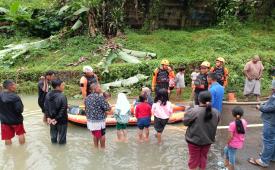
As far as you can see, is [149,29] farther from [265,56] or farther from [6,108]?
[6,108]

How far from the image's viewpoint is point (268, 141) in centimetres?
786

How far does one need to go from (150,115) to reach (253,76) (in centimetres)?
456

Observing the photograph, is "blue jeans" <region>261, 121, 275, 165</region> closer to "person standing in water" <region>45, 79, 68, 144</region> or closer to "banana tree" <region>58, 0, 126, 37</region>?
"person standing in water" <region>45, 79, 68, 144</region>

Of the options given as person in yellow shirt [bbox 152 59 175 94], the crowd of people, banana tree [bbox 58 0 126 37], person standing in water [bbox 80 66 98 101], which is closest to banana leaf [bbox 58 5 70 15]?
banana tree [bbox 58 0 126 37]

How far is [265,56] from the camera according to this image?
15383 mm

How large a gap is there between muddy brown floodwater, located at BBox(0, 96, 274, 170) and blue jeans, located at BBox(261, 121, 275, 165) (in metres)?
0.37

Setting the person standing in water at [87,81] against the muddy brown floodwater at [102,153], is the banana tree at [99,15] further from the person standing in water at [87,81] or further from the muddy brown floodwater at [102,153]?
the muddy brown floodwater at [102,153]

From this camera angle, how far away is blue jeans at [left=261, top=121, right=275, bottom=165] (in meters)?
7.79

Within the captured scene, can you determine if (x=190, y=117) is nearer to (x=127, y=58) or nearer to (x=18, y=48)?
(x=127, y=58)

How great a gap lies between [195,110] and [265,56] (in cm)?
928

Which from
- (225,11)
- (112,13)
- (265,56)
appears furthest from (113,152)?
(225,11)

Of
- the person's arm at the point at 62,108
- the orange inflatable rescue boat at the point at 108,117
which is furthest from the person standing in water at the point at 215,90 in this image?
the person's arm at the point at 62,108

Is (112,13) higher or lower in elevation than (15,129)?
higher

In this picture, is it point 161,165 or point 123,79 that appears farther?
point 123,79
